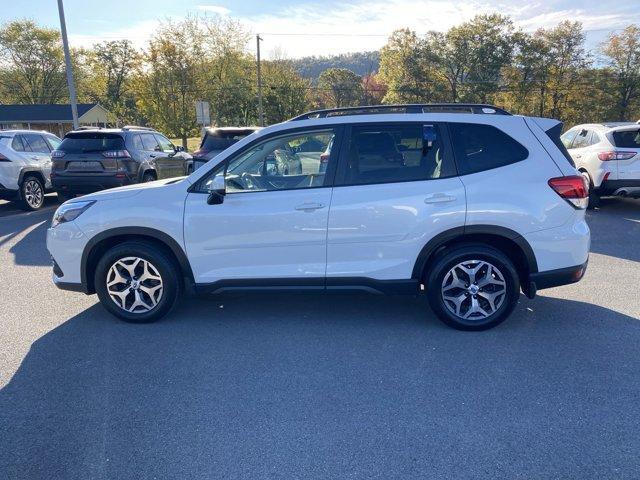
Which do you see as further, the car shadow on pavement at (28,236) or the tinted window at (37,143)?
the tinted window at (37,143)

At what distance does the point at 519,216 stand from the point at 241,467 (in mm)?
2921

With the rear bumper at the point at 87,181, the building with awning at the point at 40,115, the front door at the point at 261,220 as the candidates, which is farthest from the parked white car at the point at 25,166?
the building with awning at the point at 40,115

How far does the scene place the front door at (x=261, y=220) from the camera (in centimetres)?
414

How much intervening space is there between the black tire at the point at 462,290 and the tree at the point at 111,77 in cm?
6232

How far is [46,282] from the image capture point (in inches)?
229

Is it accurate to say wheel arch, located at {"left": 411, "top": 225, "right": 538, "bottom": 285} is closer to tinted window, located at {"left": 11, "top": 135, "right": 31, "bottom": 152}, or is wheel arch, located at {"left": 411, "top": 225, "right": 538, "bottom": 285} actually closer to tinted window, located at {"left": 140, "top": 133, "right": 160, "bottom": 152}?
tinted window, located at {"left": 140, "top": 133, "right": 160, "bottom": 152}

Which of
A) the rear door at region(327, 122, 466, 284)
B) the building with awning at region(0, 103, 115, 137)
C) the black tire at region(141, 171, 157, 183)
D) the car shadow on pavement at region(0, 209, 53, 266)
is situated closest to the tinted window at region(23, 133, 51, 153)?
the car shadow on pavement at region(0, 209, 53, 266)

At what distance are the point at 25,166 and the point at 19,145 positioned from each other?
606 mm

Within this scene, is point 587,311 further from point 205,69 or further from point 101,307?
point 205,69

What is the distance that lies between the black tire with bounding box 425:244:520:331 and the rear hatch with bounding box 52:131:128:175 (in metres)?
7.81

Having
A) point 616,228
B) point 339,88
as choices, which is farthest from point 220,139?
point 339,88

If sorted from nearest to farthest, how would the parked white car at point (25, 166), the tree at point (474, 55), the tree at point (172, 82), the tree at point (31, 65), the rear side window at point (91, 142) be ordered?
1. the rear side window at point (91, 142)
2. the parked white car at point (25, 166)
3. the tree at point (172, 82)
4. the tree at point (474, 55)
5. the tree at point (31, 65)

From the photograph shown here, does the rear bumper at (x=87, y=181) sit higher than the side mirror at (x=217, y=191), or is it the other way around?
the side mirror at (x=217, y=191)

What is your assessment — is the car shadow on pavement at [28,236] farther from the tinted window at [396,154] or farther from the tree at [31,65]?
the tree at [31,65]
